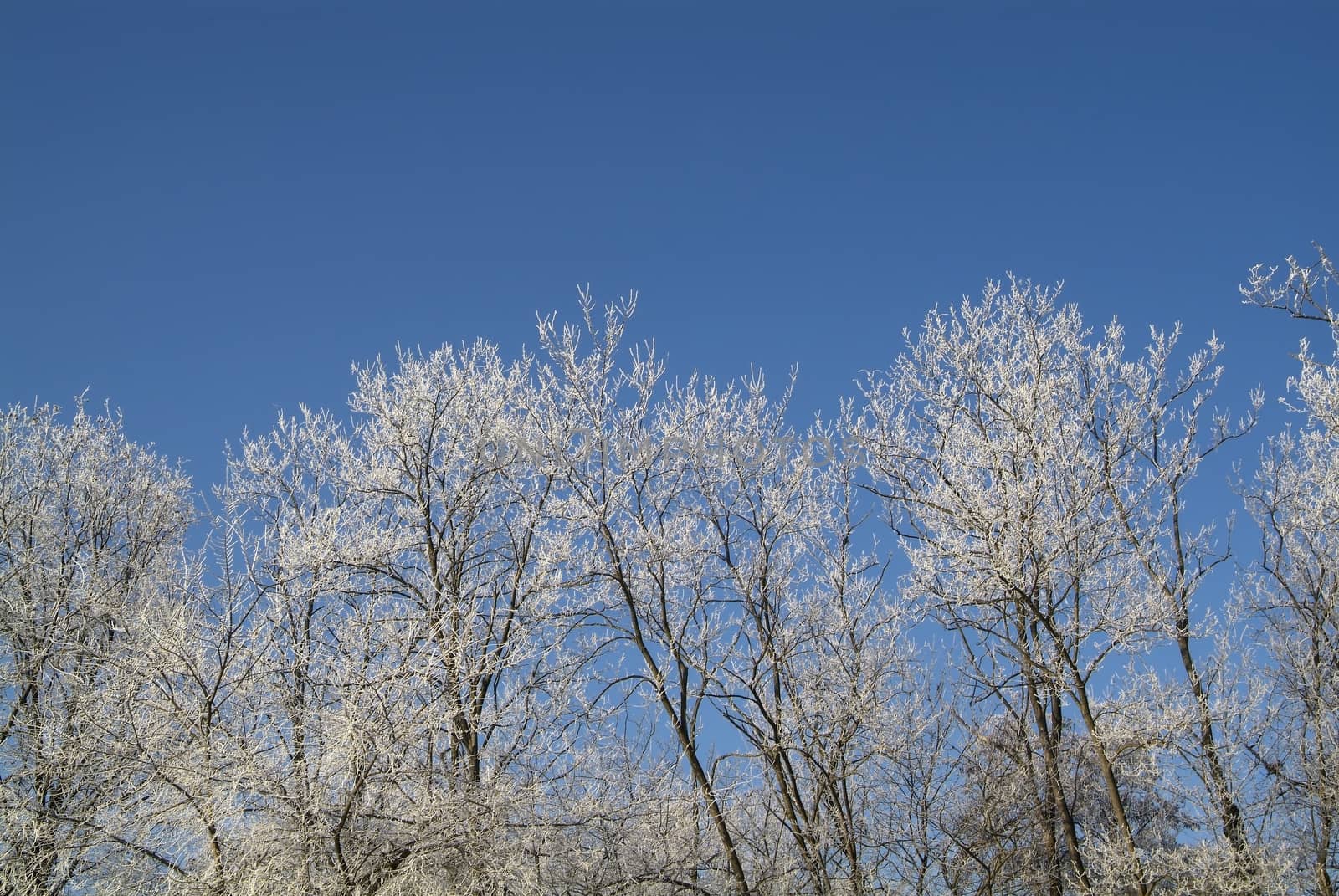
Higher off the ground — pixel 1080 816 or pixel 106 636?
pixel 106 636

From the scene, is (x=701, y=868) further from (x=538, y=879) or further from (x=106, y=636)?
(x=106, y=636)

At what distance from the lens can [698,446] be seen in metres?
13.7

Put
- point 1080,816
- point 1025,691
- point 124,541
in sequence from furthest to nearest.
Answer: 1. point 1080,816
2. point 124,541
3. point 1025,691

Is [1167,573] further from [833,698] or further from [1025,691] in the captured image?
[833,698]

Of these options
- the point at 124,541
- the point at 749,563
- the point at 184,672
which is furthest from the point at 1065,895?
the point at 124,541

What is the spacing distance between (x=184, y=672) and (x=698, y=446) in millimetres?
6802

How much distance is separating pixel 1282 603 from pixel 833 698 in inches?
278

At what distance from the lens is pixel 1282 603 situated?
47.1 ft

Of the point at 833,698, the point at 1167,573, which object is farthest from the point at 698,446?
the point at 1167,573

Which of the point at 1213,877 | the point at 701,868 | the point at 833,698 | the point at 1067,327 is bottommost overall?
the point at 1213,877

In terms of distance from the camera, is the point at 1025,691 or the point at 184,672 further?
the point at 1025,691

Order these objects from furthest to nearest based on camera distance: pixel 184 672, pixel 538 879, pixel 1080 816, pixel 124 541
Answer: pixel 1080 816 < pixel 124 541 < pixel 538 879 < pixel 184 672

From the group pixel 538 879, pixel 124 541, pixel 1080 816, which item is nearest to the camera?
pixel 538 879

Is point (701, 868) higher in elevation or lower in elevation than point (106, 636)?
lower
